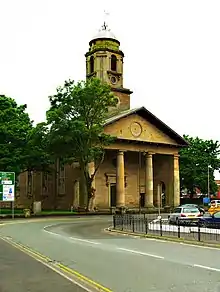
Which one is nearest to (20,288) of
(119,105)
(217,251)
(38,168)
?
(217,251)

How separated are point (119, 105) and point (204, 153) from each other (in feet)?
56.6

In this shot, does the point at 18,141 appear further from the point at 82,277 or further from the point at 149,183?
the point at 82,277

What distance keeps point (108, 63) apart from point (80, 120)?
64.0 ft

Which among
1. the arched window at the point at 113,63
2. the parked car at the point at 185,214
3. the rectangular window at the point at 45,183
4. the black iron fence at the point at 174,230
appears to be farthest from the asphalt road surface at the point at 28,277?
the arched window at the point at 113,63

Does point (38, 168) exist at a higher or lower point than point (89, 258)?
higher

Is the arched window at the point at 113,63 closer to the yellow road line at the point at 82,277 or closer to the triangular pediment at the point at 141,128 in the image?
the triangular pediment at the point at 141,128

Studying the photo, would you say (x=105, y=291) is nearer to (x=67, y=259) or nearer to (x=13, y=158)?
(x=67, y=259)

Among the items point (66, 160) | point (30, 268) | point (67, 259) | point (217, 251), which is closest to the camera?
point (30, 268)

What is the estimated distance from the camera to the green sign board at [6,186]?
4697 centimetres

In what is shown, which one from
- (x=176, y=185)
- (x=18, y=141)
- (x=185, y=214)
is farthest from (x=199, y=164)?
(x=185, y=214)

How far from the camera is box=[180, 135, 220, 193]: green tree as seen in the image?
76938 millimetres

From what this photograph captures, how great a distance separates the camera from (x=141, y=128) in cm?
6406

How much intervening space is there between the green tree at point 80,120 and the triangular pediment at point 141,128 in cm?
559

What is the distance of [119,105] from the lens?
71562 mm
